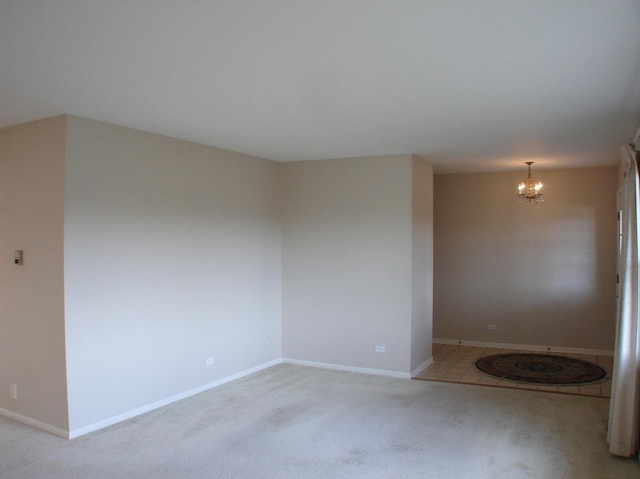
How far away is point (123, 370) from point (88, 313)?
0.64m

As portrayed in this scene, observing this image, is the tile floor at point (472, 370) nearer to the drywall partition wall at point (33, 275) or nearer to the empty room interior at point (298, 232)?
the empty room interior at point (298, 232)

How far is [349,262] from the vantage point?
621cm

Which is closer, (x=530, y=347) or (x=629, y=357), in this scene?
(x=629, y=357)

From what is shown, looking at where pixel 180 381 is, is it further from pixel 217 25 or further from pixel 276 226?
pixel 217 25

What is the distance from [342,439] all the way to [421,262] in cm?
277

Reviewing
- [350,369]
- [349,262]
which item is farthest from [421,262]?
[350,369]

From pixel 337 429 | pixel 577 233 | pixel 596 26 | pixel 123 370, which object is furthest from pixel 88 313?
pixel 577 233

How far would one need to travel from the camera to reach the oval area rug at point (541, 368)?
574 centimetres

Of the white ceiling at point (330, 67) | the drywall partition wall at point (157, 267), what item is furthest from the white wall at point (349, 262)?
the white ceiling at point (330, 67)

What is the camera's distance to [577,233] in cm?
719

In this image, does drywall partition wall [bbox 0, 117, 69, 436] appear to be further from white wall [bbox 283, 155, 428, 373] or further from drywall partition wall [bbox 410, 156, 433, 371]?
drywall partition wall [bbox 410, 156, 433, 371]

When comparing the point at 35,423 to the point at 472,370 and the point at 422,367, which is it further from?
the point at 472,370

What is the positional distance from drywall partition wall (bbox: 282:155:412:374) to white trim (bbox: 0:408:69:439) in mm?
3035

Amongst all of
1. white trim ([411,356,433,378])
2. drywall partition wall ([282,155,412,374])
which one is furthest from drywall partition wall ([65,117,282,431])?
white trim ([411,356,433,378])
